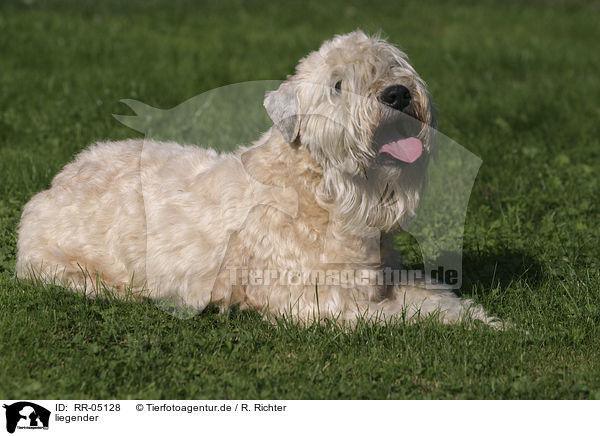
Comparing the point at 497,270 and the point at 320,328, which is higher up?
the point at 497,270

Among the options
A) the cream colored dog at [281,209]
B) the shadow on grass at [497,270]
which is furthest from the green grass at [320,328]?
the cream colored dog at [281,209]

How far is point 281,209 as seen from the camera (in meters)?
4.89

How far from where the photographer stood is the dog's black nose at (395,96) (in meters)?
4.49

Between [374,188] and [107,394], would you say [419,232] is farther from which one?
[107,394]

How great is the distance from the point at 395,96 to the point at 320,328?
154 cm

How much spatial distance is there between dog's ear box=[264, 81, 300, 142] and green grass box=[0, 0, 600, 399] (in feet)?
4.15

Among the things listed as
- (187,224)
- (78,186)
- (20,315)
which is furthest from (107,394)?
(78,186)

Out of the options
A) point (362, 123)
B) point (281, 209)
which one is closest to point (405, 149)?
point (362, 123)

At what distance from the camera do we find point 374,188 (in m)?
4.77

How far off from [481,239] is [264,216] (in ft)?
7.85

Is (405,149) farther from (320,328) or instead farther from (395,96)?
(320,328)
